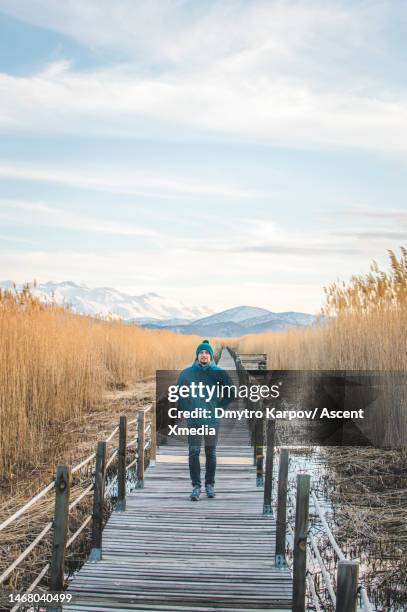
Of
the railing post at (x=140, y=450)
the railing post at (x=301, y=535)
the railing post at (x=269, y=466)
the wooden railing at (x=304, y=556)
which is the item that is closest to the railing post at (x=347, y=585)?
the wooden railing at (x=304, y=556)

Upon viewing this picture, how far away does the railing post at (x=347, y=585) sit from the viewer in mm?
2172

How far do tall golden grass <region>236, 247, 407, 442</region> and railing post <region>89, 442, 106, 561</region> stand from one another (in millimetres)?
4050

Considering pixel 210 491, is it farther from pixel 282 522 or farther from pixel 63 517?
pixel 63 517

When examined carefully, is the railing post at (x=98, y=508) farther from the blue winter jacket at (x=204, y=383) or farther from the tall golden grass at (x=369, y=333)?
the tall golden grass at (x=369, y=333)

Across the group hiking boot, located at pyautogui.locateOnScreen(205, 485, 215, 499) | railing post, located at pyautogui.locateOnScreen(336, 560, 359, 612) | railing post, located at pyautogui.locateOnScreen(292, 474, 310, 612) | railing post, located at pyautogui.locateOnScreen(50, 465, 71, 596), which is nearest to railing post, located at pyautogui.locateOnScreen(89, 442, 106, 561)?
railing post, located at pyautogui.locateOnScreen(50, 465, 71, 596)

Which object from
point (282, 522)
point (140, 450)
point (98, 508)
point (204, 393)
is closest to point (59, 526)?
point (98, 508)

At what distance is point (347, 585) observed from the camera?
7.20 ft

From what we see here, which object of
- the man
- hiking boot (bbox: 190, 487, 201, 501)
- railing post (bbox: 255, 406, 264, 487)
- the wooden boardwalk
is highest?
the man

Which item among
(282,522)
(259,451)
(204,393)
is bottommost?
(282,522)

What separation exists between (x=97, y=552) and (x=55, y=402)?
4.23 meters

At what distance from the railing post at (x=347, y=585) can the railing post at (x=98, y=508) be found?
216 cm

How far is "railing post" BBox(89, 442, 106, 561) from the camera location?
13.3 feet

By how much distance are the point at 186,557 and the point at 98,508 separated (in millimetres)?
646

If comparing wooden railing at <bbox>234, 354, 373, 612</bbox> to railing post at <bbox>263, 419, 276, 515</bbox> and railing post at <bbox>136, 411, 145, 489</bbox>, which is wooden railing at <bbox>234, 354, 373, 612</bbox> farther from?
railing post at <bbox>136, 411, 145, 489</bbox>
